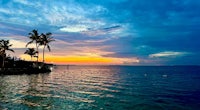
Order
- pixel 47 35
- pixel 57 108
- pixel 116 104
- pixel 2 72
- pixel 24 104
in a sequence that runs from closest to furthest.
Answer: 1. pixel 57 108
2. pixel 24 104
3. pixel 116 104
4. pixel 2 72
5. pixel 47 35

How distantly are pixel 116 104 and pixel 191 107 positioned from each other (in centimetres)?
1077

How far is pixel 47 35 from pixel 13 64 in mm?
23913

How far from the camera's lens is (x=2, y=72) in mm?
89938

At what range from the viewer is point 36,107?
29703 mm

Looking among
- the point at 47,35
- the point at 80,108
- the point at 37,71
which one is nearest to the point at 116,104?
the point at 80,108

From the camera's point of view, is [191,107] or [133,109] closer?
[133,109]

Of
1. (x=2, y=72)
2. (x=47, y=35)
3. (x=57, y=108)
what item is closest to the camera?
(x=57, y=108)

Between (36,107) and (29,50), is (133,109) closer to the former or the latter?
(36,107)

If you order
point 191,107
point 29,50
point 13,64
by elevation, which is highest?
point 29,50

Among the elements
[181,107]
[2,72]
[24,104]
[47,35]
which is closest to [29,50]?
[47,35]

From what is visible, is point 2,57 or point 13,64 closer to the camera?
point 2,57

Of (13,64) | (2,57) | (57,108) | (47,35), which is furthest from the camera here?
(47,35)

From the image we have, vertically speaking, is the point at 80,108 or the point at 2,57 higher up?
the point at 2,57

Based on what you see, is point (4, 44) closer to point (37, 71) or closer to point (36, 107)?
point (37, 71)
